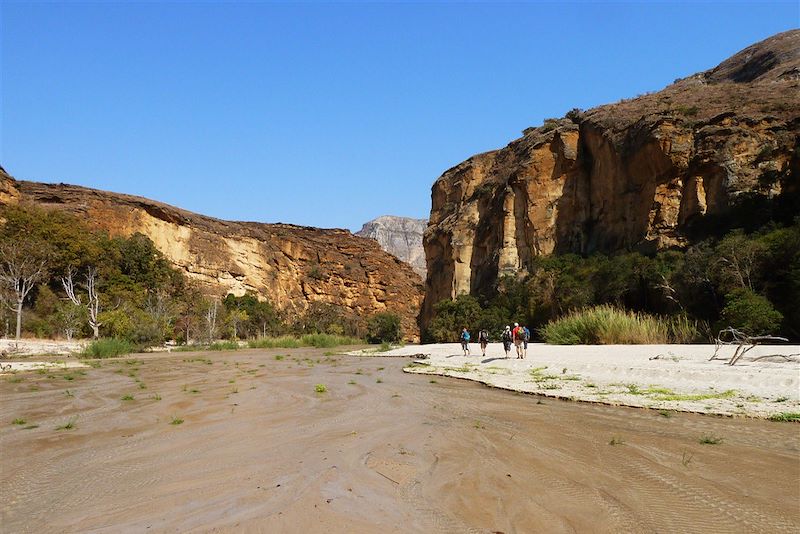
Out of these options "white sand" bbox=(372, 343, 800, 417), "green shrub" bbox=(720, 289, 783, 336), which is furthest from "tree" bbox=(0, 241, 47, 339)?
"green shrub" bbox=(720, 289, 783, 336)

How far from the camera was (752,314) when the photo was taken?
14.4m

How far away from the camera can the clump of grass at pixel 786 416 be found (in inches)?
241

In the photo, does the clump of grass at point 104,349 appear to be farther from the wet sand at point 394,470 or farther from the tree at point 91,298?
the wet sand at point 394,470

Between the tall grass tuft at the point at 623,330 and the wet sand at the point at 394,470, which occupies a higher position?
the tall grass tuft at the point at 623,330

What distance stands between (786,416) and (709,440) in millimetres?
1728

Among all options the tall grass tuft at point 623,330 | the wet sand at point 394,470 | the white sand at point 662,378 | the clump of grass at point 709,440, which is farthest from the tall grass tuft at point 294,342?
the clump of grass at point 709,440

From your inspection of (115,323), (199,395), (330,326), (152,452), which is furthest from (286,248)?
(152,452)

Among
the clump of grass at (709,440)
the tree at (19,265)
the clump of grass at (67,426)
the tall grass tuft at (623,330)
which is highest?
the tree at (19,265)

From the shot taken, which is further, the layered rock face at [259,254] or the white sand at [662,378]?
the layered rock face at [259,254]

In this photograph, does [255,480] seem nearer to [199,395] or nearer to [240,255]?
[199,395]

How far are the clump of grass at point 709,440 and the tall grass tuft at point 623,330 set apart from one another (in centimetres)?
1222

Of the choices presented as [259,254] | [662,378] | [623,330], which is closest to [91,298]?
[623,330]

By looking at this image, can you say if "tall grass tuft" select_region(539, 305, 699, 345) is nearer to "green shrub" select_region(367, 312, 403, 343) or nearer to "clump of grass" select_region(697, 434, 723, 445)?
"clump of grass" select_region(697, 434, 723, 445)

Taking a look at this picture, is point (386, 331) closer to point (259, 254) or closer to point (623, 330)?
point (259, 254)
